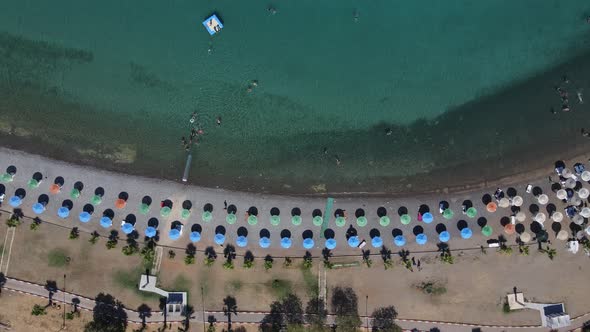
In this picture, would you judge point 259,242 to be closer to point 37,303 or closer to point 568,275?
point 37,303

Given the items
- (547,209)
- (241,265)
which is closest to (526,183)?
(547,209)

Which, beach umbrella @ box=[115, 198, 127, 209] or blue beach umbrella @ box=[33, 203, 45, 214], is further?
beach umbrella @ box=[115, 198, 127, 209]

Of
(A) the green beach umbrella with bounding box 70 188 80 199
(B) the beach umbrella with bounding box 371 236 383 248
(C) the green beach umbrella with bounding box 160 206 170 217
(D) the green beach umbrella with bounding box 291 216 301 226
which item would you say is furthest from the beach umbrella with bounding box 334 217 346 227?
(A) the green beach umbrella with bounding box 70 188 80 199

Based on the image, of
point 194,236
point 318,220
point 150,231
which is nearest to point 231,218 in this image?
point 194,236

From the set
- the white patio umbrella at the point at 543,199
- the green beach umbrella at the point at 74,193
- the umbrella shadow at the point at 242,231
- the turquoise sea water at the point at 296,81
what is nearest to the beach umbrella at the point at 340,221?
the turquoise sea water at the point at 296,81

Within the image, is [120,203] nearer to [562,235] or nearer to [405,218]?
[405,218]

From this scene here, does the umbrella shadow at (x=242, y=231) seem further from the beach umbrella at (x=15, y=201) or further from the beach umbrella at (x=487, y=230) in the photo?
the beach umbrella at (x=487, y=230)

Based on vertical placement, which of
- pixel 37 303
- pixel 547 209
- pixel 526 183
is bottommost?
pixel 37 303

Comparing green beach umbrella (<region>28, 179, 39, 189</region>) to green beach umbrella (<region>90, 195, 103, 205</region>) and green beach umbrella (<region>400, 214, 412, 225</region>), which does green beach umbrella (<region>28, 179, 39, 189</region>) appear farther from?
green beach umbrella (<region>400, 214, 412, 225</region>)
